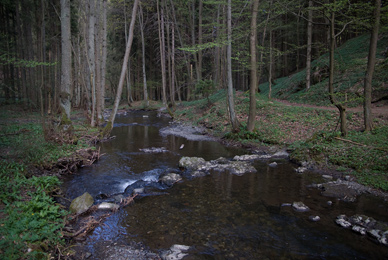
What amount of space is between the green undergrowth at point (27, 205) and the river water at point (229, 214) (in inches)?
31.6

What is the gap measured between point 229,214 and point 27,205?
4322 millimetres

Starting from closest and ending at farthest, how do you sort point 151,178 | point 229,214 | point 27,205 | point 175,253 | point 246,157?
point 175,253, point 27,205, point 229,214, point 151,178, point 246,157

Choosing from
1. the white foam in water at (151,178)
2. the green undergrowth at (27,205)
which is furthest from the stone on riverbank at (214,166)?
the green undergrowth at (27,205)

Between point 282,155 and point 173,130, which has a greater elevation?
point 173,130

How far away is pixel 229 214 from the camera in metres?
5.59

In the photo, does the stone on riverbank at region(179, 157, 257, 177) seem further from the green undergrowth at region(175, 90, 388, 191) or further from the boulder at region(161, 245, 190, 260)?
the boulder at region(161, 245, 190, 260)

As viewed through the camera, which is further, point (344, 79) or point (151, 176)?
point (344, 79)

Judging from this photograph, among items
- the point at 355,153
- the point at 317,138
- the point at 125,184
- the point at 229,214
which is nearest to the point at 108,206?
the point at 125,184

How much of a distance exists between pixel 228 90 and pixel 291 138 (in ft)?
14.1

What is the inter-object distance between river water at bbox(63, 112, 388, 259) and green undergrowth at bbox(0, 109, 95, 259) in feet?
2.64

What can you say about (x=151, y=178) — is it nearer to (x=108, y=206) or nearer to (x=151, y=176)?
(x=151, y=176)

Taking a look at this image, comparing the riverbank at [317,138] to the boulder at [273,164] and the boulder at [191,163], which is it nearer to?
the boulder at [273,164]

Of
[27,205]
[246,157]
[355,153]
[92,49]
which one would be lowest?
[246,157]

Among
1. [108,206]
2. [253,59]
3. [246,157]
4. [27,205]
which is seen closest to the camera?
[27,205]
